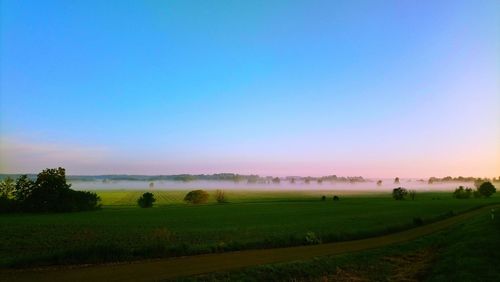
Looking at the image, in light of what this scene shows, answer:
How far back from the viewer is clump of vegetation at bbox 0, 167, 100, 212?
9594cm

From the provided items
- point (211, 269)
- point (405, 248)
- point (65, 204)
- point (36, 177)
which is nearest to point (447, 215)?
point (405, 248)

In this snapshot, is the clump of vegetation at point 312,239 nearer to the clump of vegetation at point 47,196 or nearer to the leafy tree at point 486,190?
the clump of vegetation at point 47,196

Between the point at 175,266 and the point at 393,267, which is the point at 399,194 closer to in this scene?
the point at 393,267

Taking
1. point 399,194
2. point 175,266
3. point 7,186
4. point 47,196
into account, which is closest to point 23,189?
point 47,196

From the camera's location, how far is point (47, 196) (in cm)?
9819

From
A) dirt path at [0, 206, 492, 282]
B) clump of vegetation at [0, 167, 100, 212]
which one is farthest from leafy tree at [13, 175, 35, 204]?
dirt path at [0, 206, 492, 282]

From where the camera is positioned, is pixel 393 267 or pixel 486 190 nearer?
pixel 393 267

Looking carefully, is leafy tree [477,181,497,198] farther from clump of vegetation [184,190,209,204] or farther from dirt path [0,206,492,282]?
dirt path [0,206,492,282]

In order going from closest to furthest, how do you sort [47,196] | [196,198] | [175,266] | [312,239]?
[175,266] → [312,239] → [47,196] → [196,198]

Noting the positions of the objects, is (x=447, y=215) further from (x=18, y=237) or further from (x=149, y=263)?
(x=18, y=237)

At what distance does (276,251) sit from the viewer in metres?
34.0

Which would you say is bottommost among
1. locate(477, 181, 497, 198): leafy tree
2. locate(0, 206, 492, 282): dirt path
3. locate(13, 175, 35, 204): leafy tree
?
locate(0, 206, 492, 282): dirt path

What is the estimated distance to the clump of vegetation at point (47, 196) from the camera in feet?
315

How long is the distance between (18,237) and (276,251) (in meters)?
30.3
